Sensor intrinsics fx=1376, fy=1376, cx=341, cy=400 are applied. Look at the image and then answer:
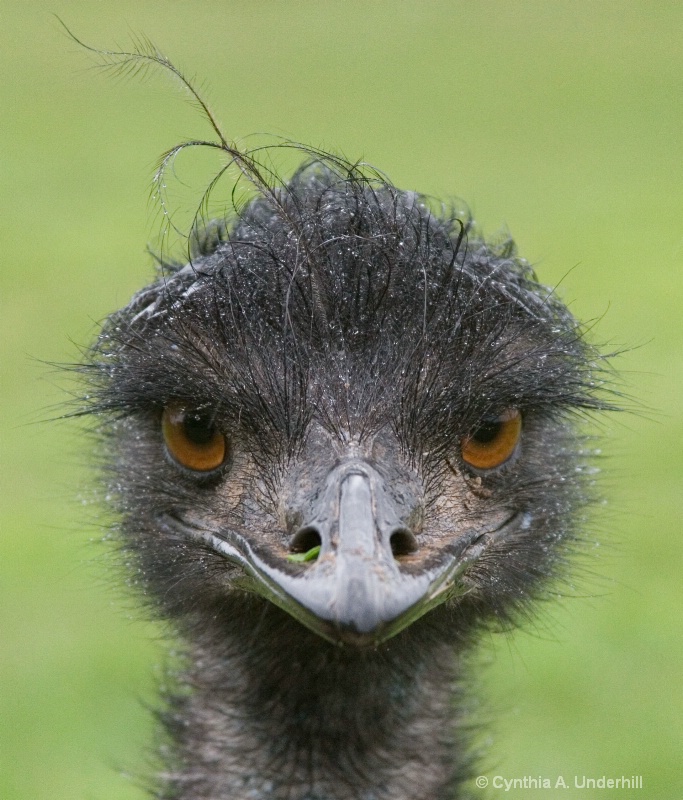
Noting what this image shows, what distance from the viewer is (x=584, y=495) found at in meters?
2.59

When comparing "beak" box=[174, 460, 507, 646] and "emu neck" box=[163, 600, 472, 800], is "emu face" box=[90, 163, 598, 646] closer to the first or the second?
"beak" box=[174, 460, 507, 646]

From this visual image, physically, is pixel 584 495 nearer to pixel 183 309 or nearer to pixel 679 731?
pixel 183 309

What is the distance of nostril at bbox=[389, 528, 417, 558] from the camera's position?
1847 mm

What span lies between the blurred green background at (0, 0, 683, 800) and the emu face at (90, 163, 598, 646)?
324 mm

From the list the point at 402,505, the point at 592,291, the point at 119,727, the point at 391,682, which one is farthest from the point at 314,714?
the point at 592,291

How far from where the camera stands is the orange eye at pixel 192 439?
2215mm

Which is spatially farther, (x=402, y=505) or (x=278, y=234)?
(x=278, y=234)

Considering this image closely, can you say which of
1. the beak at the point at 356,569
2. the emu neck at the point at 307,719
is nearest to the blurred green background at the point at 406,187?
the emu neck at the point at 307,719

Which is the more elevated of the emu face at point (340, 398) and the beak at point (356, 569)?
the emu face at point (340, 398)

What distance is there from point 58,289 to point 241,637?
7.06m

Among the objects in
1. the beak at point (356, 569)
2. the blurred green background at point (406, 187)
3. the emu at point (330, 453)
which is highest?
the blurred green background at point (406, 187)

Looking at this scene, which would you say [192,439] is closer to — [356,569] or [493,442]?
[493,442]

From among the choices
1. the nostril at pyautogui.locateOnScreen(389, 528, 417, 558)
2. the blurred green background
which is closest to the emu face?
the nostril at pyautogui.locateOnScreen(389, 528, 417, 558)

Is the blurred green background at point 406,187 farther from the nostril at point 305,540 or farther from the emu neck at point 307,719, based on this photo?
the nostril at point 305,540
